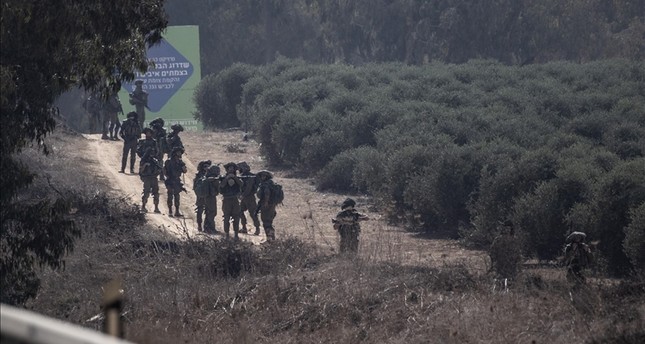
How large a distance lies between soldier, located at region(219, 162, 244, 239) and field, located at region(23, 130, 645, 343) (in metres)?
1.56

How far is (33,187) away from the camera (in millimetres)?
21266

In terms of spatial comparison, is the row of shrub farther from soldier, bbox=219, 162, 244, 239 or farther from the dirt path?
soldier, bbox=219, 162, 244, 239

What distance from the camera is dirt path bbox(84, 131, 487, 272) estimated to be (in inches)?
711

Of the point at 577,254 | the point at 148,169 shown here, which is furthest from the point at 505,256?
the point at 148,169

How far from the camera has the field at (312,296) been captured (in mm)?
11688

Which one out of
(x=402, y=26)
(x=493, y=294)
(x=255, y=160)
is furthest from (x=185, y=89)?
(x=493, y=294)

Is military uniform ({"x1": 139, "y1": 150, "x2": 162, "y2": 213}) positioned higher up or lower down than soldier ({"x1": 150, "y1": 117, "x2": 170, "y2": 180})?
lower down

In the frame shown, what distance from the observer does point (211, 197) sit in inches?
830

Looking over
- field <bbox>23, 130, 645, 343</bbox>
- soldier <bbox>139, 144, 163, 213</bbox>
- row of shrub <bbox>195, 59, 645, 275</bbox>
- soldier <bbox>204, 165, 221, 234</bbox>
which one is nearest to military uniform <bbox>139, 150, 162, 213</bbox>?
soldier <bbox>139, 144, 163, 213</bbox>

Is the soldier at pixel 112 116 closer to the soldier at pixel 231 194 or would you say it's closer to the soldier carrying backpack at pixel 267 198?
the soldier at pixel 231 194

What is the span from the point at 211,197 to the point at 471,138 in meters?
9.28

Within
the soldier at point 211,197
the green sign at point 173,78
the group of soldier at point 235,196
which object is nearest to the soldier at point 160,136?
the group of soldier at point 235,196

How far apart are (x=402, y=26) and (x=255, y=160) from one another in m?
23.8

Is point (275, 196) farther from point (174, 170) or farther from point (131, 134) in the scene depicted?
point (131, 134)
